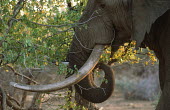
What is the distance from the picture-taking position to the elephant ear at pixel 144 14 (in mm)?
4590

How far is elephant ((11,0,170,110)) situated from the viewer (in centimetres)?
462

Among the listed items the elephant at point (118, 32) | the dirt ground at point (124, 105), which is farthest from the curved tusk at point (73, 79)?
the dirt ground at point (124, 105)

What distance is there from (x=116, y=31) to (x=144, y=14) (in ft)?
1.75

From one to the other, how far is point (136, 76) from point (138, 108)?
5701mm

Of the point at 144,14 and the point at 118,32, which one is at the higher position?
the point at 144,14

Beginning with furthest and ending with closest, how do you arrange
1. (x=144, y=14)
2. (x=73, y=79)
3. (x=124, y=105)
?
(x=124, y=105) → (x=144, y=14) → (x=73, y=79)

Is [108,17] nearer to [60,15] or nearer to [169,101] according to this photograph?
[60,15]

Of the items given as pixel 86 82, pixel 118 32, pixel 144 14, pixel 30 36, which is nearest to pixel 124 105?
pixel 86 82

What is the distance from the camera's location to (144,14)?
463 centimetres

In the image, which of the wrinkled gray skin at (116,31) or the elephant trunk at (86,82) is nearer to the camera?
the wrinkled gray skin at (116,31)

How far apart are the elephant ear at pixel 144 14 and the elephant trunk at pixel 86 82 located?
70 cm

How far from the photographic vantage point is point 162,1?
4559 mm

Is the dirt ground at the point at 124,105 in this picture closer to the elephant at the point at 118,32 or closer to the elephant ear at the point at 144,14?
the elephant at the point at 118,32

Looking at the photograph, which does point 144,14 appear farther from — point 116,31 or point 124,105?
point 124,105
